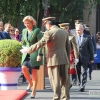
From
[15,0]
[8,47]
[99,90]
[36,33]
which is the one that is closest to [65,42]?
[36,33]

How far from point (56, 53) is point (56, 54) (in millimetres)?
23

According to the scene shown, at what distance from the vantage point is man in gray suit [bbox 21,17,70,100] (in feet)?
35.5

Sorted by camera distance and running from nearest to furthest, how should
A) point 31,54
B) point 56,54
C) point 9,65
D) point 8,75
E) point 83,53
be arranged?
point 56,54 → point 31,54 → point 8,75 → point 9,65 → point 83,53

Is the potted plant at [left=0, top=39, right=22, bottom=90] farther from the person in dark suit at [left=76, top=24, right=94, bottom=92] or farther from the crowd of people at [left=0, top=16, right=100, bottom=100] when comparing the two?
the person in dark suit at [left=76, top=24, right=94, bottom=92]

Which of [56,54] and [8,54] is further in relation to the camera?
[8,54]

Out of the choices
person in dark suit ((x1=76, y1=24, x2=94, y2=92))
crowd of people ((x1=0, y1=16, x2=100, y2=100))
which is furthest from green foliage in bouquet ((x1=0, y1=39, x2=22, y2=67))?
person in dark suit ((x1=76, y1=24, x2=94, y2=92))

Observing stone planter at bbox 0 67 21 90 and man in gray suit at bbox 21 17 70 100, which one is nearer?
man in gray suit at bbox 21 17 70 100

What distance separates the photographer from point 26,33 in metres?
12.5

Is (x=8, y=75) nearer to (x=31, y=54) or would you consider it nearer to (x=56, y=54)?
(x=31, y=54)

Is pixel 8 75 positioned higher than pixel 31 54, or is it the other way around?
pixel 31 54

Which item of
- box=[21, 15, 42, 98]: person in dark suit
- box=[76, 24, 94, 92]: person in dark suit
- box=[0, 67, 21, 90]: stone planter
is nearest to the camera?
box=[21, 15, 42, 98]: person in dark suit

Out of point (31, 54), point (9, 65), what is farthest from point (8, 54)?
point (31, 54)

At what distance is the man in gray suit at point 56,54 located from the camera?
10.8 metres

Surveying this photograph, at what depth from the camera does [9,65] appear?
12.9 m
